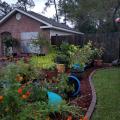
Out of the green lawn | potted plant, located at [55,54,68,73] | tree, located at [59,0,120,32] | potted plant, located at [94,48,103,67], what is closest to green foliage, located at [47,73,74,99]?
the green lawn

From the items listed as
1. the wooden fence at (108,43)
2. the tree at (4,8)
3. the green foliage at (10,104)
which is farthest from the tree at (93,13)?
the green foliage at (10,104)

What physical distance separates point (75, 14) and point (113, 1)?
537 cm

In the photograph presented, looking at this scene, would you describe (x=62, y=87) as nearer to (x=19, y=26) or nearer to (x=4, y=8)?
(x=19, y=26)

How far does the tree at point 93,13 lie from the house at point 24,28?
21.4 ft

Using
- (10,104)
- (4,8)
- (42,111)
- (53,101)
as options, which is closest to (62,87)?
(53,101)

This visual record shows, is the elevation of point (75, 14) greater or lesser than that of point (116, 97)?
greater

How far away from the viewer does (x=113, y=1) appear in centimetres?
2475

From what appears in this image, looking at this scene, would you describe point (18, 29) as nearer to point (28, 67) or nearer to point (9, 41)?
point (9, 41)

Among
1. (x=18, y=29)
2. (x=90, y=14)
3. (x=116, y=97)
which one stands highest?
(x=90, y=14)

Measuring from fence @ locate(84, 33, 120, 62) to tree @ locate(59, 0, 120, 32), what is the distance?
1076 cm

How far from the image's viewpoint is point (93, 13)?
91.0 ft

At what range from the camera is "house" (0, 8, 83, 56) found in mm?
19859

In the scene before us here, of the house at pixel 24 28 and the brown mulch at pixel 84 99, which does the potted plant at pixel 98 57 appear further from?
the brown mulch at pixel 84 99

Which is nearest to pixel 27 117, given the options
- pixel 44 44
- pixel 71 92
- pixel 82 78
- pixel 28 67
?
pixel 71 92
